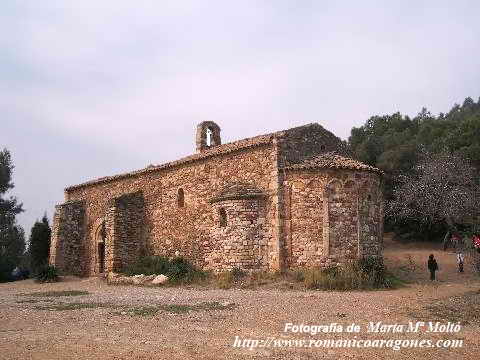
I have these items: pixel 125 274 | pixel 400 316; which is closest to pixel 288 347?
pixel 400 316

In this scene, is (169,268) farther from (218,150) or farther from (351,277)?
(351,277)

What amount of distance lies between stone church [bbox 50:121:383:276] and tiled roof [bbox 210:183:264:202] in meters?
0.04

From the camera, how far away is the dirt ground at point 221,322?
21.4ft

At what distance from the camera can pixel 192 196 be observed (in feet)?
62.3

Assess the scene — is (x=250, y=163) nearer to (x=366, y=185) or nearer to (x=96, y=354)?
(x=366, y=185)

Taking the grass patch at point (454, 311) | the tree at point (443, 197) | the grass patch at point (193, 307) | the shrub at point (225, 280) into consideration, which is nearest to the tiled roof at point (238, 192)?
the shrub at point (225, 280)

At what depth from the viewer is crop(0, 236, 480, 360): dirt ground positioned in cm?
652

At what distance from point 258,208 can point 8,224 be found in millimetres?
23453

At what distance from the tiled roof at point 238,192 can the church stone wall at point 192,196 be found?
208 mm

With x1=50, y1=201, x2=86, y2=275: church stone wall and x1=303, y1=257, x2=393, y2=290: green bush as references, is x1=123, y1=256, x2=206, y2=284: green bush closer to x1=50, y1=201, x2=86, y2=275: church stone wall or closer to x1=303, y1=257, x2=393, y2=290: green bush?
x1=303, y1=257, x2=393, y2=290: green bush

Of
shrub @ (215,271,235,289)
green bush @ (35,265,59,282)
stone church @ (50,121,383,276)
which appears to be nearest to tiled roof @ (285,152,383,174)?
stone church @ (50,121,383,276)

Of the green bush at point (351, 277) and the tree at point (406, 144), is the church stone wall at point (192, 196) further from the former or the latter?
the tree at point (406, 144)

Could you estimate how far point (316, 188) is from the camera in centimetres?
1579

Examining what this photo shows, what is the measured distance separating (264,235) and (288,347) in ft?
30.6
